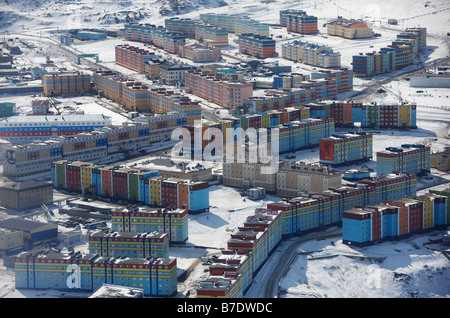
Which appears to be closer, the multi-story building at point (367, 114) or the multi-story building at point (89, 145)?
the multi-story building at point (89, 145)

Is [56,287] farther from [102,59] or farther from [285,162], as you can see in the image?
[102,59]

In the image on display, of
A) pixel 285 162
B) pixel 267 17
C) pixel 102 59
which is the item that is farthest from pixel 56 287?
pixel 267 17

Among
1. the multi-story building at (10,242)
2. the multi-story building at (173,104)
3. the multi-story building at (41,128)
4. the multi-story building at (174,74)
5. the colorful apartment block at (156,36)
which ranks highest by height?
the colorful apartment block at (156,36)

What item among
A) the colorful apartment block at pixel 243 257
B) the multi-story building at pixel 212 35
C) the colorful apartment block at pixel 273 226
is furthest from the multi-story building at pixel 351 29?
the colorful apartment block at pixel 243 257

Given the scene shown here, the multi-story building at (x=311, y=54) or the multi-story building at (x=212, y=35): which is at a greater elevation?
the multi-story building at (x=212, y=35)

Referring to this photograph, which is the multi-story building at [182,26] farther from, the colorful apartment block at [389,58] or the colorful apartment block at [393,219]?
the colorful apartment block at [393,219]

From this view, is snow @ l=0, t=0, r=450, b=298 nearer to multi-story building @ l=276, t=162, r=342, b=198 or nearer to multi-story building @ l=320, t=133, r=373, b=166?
multi-story building @ l=276, t=162, r=342, b=198

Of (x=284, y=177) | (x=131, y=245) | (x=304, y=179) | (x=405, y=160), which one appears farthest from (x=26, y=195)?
(x=405, y=160)
